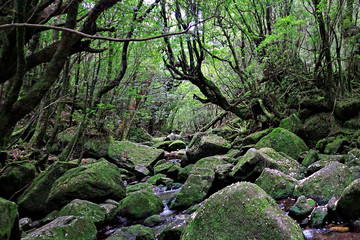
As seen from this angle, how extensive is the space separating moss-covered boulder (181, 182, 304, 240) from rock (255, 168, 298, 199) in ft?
7.16

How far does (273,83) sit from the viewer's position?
11656 mm

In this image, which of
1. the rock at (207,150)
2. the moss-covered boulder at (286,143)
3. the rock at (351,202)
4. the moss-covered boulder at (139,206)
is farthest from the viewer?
the rock at (207,150)

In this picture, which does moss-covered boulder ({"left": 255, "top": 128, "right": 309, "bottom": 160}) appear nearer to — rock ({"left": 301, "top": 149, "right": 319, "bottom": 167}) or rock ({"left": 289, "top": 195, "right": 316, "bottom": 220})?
rock ({"left": 301, "top": 149, "right": 319, "bottom": 167})

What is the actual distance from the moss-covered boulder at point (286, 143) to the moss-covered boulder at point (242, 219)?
Result: 6.04 m

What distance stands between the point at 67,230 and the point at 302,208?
415 cm

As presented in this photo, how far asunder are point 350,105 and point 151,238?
8.87 meters

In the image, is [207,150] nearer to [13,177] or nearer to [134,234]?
[134,234]

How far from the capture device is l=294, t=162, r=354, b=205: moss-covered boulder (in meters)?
4.44


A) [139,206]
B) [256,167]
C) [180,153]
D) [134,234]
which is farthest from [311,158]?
[180,153]

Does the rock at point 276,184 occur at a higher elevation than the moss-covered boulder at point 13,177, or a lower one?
lower

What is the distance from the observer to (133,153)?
41.7 feet

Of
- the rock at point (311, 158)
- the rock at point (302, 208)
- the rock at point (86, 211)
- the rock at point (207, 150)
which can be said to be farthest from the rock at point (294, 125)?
the rock at point (86, 211)

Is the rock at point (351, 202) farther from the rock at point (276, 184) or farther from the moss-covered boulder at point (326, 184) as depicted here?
the rock at point (276, 184)

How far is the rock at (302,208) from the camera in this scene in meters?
4.15
